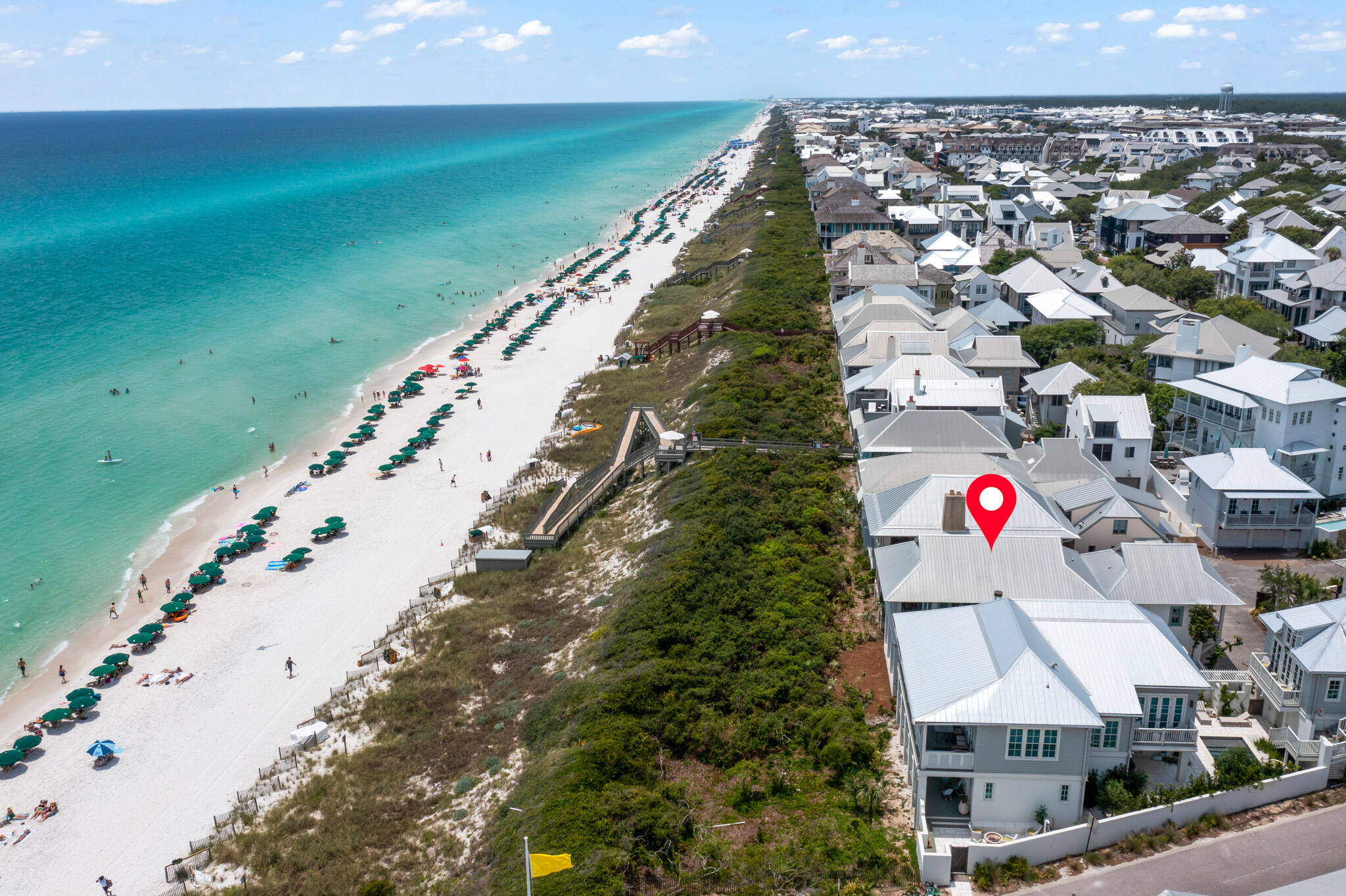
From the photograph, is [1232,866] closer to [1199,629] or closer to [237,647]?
[1199,629]

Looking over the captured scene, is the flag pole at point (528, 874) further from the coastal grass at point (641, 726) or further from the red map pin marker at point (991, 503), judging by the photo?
the red map pin marker at point (991, 503)

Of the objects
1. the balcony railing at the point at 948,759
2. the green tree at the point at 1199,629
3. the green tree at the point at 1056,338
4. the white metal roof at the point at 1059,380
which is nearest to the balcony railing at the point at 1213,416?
the white metal roof at the point at 1059,380

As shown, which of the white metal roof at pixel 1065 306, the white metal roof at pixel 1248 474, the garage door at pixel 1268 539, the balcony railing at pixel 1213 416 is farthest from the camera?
the white metal roof at pixel 1065 306

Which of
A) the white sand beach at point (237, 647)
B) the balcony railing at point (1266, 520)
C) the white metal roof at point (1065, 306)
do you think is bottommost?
the white sand beach at point (237, 647)

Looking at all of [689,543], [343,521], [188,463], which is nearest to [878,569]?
[689,543]

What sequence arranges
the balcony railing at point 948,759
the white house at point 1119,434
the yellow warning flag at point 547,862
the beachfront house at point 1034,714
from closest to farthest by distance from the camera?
the yellow warning flag at point 547,862 < the beachfront house at point 1034,714 < the balcony railing at point 948,759 < the white house at point 1119,434

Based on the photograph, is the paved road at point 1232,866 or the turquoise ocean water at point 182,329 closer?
the paved road at point 1232,866

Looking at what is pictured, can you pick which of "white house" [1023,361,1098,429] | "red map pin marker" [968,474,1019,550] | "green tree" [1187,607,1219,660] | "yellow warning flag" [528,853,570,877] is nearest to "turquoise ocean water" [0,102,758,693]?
"yellow warning flag" [528,853,570,877]
